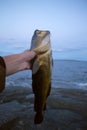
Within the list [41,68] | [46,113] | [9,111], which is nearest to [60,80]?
[9,111]

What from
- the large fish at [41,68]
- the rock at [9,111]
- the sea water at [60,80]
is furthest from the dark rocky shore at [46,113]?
the large fish at [41,68]

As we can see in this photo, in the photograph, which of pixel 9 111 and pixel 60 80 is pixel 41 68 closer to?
pixel 9 111

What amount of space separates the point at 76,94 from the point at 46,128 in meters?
9.75

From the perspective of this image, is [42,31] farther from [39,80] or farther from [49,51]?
[39,80]

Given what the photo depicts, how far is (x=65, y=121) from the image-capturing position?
12.3 m

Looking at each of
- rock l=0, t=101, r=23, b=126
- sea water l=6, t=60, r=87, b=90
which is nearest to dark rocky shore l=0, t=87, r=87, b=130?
rock l=0, t=101, r=23, b=126

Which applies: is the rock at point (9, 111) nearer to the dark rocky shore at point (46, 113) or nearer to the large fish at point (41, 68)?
the dark rocky shore at point (46, 113)

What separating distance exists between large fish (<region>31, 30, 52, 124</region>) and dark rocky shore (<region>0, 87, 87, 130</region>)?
8.72 metres

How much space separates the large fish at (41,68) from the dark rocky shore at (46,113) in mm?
8717

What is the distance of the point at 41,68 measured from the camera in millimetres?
2824

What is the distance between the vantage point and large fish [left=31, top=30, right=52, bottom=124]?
8.98 feet

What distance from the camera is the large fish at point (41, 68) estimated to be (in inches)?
108

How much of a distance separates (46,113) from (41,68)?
36.4 feet

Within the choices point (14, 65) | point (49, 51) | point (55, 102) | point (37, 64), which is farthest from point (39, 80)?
point (55, 102)
